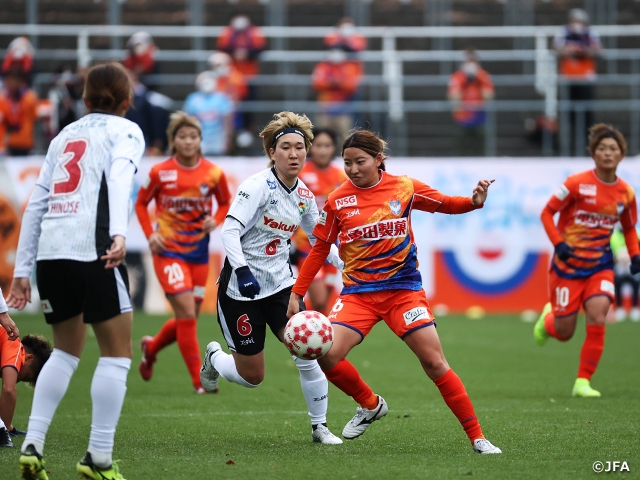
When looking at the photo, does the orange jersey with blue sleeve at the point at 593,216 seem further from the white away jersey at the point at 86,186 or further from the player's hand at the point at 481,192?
the white away jersey at the point at 86,186

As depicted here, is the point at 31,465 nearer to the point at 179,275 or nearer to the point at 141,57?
the point at 179,275

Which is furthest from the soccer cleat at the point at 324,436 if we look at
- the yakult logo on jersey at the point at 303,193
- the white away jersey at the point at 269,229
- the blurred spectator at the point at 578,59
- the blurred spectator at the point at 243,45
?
the blurred spectator at the point at 578,59

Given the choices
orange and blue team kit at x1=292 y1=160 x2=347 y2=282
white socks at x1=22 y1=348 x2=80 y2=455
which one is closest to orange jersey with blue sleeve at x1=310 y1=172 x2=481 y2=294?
white socks at x1=22 y1=348 x2=80 y2=455

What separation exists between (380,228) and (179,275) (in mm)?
3528

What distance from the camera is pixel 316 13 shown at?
77.9 ft

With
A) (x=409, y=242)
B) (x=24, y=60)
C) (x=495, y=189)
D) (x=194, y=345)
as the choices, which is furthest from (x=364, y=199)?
(x=24, y=60)

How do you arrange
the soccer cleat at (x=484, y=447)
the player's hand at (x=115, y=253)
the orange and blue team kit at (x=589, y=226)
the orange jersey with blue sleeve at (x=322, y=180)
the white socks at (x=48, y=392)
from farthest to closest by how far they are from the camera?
the orange jersey with blue sleeve at (x=322, y=180) < the orange and blue team kit at (x=589, y=226) < the soccer cleat at (x=484, y=447) < the white socks at (x=48, y=392) < the player's hand at (x=115, y=253)

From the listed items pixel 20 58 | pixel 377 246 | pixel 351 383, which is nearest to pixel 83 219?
pixel 377 246

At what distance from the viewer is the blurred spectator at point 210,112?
59.8ft

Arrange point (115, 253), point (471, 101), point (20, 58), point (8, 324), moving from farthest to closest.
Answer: point (471, 101)
point (20, 58)
point (8, 324)
point (115, 253)

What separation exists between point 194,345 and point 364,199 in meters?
3.56

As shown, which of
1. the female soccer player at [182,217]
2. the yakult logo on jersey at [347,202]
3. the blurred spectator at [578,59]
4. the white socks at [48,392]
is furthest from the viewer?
the blurred spectator at [578,59]

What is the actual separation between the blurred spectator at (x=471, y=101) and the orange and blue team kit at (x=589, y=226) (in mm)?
9952

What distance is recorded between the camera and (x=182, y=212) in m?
9.83
